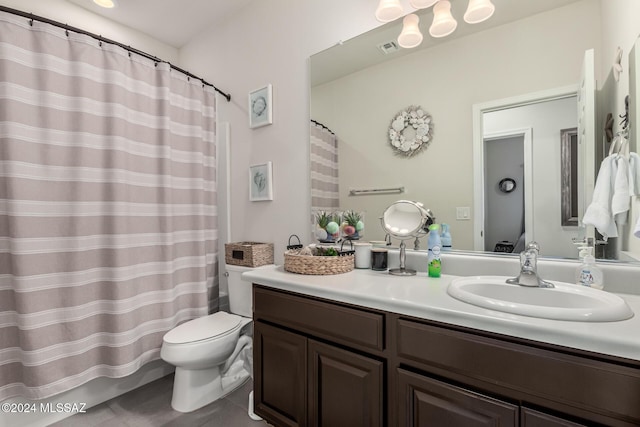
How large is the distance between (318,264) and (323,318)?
29cm

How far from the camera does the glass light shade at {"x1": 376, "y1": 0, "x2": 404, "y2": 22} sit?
4.79ft

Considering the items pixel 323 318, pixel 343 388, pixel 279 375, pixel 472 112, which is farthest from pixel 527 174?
pixel 279 375

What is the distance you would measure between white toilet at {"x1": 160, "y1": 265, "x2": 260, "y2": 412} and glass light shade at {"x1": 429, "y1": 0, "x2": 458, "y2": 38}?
1748mm

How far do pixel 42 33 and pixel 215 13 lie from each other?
1.19m

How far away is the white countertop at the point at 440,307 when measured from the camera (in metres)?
0.69

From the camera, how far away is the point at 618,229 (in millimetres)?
1095

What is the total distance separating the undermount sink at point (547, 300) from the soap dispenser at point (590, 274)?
9cm

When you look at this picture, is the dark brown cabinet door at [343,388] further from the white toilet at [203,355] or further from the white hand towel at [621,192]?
the white hand towel at [621,192]

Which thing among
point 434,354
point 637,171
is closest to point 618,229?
point 637,171

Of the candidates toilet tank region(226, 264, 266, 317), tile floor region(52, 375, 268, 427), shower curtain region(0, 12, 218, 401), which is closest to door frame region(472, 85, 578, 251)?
toilet tank region(226, 264, 266, 317)

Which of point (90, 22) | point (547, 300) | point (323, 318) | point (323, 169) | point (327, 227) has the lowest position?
point (323, 318)

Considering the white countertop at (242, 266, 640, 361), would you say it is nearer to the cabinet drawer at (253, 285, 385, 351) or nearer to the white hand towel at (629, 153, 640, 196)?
the cabinet drawer at (253, 285, 385, 351)

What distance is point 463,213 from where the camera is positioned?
4.64 ft

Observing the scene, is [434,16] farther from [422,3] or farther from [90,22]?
[90,22]
